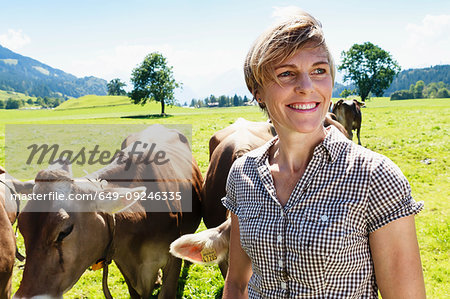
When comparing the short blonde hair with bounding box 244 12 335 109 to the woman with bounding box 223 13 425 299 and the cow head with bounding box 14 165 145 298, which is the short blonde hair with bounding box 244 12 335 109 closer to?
the woman with bounding box 223 13 425 299

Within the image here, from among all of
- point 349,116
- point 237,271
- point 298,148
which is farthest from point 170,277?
point 349,116

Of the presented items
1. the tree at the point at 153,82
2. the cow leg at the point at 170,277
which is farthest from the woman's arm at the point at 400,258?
the tree at the point at 153,82

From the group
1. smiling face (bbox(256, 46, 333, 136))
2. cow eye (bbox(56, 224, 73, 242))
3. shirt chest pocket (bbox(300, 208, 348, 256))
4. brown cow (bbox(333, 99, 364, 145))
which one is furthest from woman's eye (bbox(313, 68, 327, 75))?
brown cow (bbox(333, 99, 364, 145))

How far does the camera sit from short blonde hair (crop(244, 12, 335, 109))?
4.92ft

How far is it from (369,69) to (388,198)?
223 feet

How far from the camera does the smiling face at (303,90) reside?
5.01 feet

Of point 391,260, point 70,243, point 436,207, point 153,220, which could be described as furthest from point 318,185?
point 436,207

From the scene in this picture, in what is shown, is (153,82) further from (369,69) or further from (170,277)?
(170,277)

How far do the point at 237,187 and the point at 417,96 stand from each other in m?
124

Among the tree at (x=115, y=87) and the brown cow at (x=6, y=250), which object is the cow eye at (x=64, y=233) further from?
the tree at (x=115, y=87)

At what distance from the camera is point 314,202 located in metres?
1.47

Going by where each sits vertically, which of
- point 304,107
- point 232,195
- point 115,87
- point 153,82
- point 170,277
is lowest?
point 170,277

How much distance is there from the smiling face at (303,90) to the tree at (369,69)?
65666 millimetres

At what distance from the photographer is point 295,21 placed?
5.02 ft
